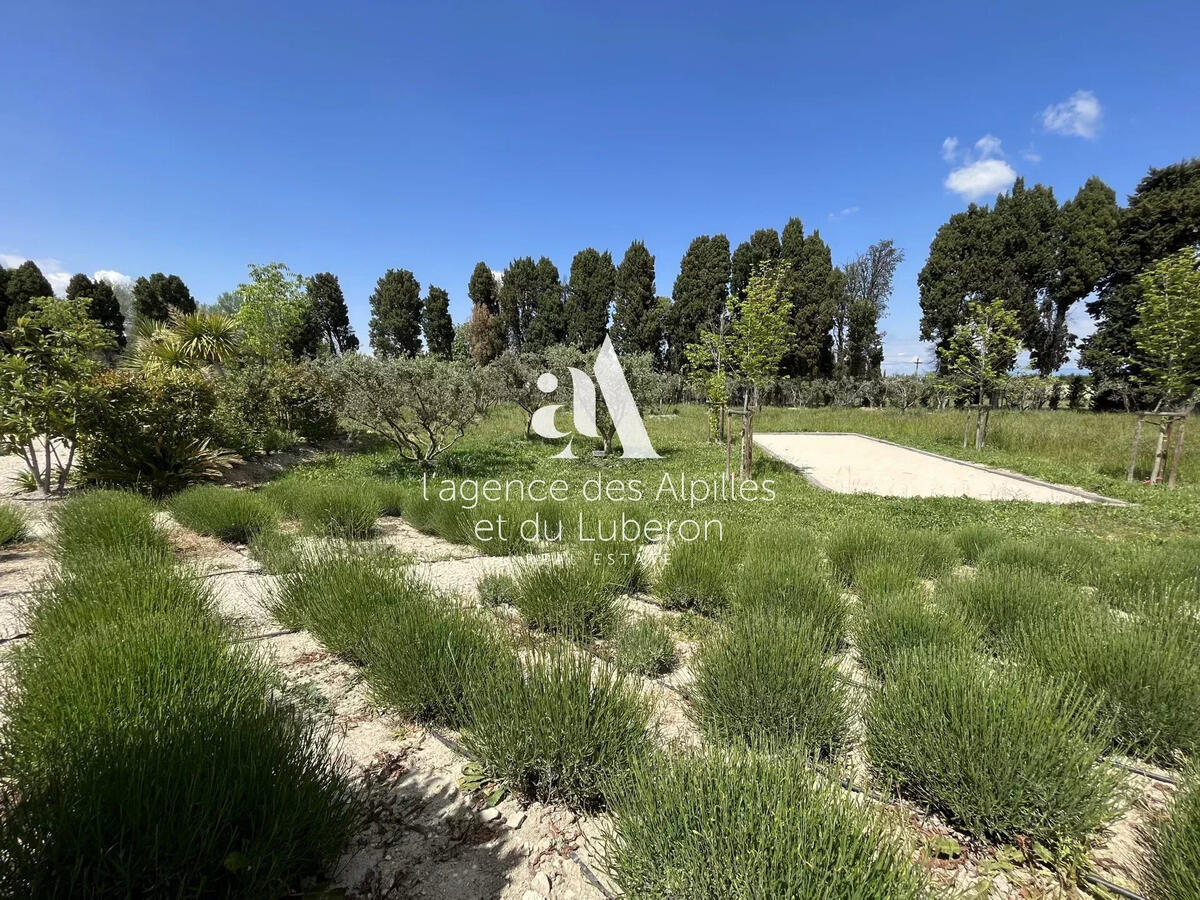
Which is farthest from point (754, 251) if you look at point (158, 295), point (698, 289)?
point (158, 295)

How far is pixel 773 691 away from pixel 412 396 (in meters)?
7.68

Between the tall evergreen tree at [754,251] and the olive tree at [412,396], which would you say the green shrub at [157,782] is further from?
the tall evergreen tree at [754,251]

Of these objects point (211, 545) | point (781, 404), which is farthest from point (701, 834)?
point (781, 404)

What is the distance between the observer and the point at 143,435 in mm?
6699

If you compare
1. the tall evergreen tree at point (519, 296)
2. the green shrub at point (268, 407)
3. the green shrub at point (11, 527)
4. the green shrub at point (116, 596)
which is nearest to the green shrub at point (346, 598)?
the green shrub at point (116, 596)

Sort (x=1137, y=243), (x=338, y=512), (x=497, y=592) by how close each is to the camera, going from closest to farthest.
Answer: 1. (x=497, y=592)
2. (x=338, y=512)
3. (x=1137, y=243)

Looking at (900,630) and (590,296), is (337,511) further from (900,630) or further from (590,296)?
(590,296)

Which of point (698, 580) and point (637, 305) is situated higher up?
point (637, 305)

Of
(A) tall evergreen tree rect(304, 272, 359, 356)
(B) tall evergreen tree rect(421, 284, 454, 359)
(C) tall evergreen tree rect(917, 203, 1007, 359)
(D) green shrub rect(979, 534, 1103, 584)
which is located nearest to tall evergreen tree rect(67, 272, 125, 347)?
(A) tall evergreen tree rect(304, 272, 359, 356)

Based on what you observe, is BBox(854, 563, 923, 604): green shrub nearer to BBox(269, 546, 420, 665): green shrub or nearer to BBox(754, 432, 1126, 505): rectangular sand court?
BBox(269, 546, 420, 665): green shrub

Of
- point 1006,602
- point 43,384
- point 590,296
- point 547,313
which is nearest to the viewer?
point 1006,602

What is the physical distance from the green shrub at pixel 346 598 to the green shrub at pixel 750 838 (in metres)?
1.63

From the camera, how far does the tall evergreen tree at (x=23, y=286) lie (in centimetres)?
2869

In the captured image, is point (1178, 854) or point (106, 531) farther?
point (106, 531)
